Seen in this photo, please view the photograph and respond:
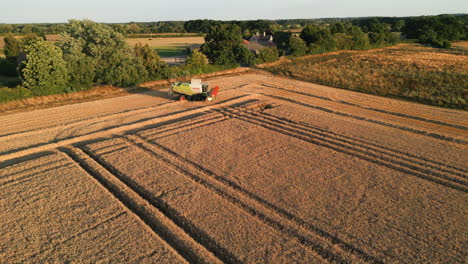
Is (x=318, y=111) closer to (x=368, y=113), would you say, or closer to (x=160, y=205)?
(x=368, y=113)

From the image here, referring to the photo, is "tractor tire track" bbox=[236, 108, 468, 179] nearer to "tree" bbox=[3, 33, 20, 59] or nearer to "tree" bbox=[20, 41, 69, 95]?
"tree" bbox=[20, 41, 69, 95]

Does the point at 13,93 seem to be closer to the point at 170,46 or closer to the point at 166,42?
the point at 170,46

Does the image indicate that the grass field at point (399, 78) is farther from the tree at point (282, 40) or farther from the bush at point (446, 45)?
the bush at point (446, 45)

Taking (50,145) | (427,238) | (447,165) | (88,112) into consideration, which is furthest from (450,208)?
(88,112)

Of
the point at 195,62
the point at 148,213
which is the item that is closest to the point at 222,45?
the point at 195,62

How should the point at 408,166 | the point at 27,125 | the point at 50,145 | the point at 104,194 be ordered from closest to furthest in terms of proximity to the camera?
the point at 104,194
the point at 408,166
the point at 50,145
the point at 27,125

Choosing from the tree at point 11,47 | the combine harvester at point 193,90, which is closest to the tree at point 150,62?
the combine harvester at point 193,90
